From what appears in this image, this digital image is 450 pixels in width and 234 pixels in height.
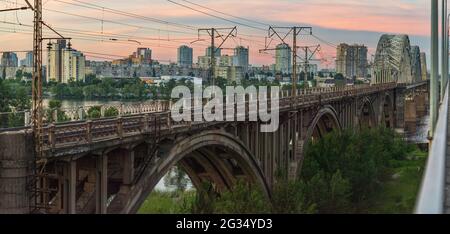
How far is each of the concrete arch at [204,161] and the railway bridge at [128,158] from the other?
41 mm

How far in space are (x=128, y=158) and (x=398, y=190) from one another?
2966 centimetres

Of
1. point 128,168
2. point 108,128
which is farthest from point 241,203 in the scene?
point 108,128

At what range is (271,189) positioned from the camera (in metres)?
35.3

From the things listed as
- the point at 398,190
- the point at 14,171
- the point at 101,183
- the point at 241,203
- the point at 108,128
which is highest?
the point at 108,128

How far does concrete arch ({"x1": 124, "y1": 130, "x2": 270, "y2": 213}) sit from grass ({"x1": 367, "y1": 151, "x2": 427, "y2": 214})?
9.04 m

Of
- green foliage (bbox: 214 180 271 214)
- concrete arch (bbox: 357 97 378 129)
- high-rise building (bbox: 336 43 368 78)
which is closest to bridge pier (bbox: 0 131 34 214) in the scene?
green foliage (bbox: 214 180 271 214)

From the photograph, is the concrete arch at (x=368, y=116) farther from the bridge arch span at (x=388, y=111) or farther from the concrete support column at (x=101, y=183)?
the concrete support column at (x=101, y=183)

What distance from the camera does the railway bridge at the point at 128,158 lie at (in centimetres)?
1404

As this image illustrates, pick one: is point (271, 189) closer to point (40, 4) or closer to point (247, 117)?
point (247, 117)

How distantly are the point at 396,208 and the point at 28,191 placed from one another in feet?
92.8

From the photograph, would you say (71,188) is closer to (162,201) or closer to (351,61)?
(162,201)

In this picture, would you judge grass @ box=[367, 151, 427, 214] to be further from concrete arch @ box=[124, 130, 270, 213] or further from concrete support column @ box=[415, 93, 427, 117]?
concrete support column @ box=[415, 93, 427, 117]

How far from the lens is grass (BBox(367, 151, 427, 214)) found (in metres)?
37.0

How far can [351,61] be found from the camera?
14325 cm
